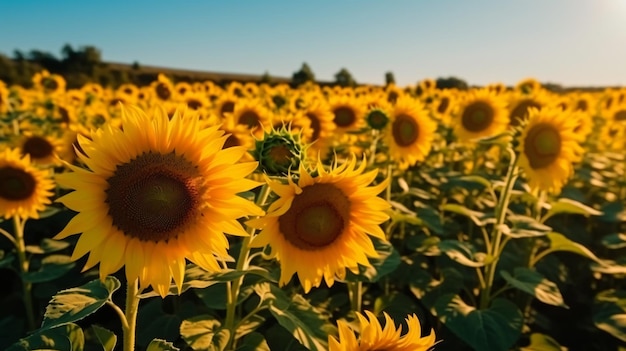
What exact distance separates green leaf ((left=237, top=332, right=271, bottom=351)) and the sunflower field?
1 centimetres

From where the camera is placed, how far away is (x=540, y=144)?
4363 mm

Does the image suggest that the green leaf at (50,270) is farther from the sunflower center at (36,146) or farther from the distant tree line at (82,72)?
the distant tree line at (82,72)

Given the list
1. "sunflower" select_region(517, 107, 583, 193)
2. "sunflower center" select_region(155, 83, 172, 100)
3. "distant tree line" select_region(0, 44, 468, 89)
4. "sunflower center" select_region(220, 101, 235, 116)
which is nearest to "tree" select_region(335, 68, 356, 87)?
"distant tree line" select_region(0, 44, 468, 89)

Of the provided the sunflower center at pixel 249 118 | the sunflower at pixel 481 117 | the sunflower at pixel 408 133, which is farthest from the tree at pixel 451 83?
the sunflower at pixel 408 133

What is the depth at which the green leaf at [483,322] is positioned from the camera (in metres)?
3.26

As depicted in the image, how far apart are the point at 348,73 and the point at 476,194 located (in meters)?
20.2

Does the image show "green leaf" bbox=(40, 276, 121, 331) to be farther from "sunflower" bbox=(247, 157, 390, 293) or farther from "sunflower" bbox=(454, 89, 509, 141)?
"sunflower" bbox=(454, 89, 509, 141)

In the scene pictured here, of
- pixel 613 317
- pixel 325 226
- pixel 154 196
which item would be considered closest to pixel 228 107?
pixel 325 226

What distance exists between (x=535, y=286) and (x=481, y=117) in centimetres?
329

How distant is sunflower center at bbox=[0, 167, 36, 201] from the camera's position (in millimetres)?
4219

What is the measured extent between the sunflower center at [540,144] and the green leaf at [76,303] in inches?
135

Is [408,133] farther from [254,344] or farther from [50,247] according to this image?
[50,247]

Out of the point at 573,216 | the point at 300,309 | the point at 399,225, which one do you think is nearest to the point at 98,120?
the point at 399,225

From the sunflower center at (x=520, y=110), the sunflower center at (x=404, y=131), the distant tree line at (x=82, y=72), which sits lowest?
the distant tree line at (x=82, y=72)
